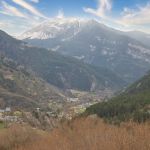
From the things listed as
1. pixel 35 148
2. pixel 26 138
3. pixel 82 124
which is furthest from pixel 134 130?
pixel 26 138

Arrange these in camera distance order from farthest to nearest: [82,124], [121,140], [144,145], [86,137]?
[82,124] < [86,137] < [121,140] < [144,145]

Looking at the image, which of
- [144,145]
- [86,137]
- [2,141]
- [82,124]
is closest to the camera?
[144,145]

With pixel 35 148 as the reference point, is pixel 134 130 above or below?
above

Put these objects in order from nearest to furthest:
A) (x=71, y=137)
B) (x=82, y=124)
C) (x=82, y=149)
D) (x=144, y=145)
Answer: (x=144, y=145), (x=82, y=149), (x=71, y=137), (x=82, y=124)

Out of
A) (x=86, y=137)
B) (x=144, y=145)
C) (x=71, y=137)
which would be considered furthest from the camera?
(x=71, y=137)

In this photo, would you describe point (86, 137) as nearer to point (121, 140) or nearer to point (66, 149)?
point (66, 149)

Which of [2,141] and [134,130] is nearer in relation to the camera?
[134,130]

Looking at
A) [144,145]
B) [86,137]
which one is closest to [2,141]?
[86,137]

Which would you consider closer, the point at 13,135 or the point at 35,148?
the point at 35,148

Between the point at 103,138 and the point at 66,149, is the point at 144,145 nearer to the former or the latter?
the point at 103,138
